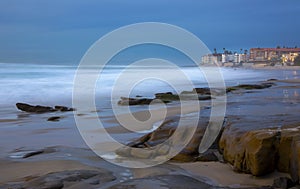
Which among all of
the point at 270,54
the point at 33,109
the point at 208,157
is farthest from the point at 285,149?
the point at 270,54

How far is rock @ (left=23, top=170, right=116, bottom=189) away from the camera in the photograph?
360 centimetres

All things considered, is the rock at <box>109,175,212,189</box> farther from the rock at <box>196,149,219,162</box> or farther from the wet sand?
the rock at <box>196,149,219,162</box>

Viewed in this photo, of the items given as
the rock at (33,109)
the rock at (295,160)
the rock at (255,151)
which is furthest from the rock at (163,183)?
the rock at (33,109)

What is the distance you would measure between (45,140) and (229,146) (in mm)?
3431

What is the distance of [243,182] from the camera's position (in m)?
3.87

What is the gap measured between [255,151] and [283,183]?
47 cm

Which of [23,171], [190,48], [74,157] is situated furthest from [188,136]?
[23,171]

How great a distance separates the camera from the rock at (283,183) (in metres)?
3.48

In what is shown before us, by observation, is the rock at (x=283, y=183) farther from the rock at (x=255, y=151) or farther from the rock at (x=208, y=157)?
the rock at (x=208, y=157)

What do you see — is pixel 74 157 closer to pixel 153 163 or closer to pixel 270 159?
pixel 153 163

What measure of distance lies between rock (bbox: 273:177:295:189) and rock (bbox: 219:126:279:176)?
0.30 metres

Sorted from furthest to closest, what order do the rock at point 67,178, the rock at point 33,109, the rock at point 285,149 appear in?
the rock at point 33,109
the rock at point 285,149
the rock at point 67,178

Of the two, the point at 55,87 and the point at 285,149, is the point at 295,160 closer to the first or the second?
the point at 285,149

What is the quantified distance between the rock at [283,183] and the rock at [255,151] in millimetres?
304
